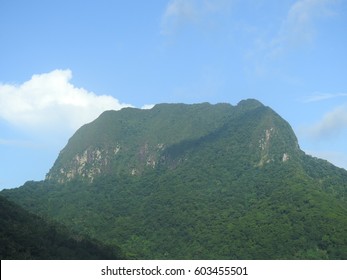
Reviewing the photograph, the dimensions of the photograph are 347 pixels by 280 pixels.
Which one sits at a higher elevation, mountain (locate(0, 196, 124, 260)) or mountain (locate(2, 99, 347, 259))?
mountain (locate(2, 99, 347, 259))

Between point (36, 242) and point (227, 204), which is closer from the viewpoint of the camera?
point (36, 242)

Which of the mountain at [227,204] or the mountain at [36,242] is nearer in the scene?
the mountain at [36,242]

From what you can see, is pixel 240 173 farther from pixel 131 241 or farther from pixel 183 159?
pixel 131 241

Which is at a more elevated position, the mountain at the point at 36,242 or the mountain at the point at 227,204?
the mountain at the point at 227,204

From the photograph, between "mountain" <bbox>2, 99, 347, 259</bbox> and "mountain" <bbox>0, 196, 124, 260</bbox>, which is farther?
"mountain" <bbox>2, 99, 347, 259</bbox>
